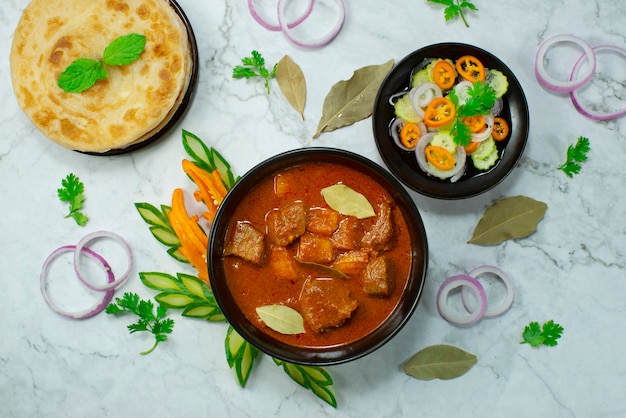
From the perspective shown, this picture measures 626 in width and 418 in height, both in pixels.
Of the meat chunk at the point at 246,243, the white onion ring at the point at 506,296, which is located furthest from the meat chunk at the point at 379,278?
the white onion ring at the point at 506,296

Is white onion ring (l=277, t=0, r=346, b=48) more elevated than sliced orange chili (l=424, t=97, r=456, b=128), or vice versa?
white onion ring (l=277, t=0, r=346, b=48)

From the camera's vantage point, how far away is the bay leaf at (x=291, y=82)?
164 inches

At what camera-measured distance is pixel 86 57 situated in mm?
3977

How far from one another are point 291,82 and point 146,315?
71.8 inches

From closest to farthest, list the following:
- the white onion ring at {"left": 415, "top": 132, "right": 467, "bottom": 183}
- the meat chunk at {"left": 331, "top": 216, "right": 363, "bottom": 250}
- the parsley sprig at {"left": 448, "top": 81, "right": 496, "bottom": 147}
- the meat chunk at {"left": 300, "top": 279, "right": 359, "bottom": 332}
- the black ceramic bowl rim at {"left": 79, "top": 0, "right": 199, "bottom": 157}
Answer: the meat chunk at {"left": 300, "top": 279, "right": 359, "bottom": 332} < the meat chunk at {"left": 331, "top": 216, "right": 363, "bottom": 250} < the parsley sprig at {"left": 448, "top": 81, "right": 496, "bottom": 147} < the white onion ring at {"left": 415, "top": 132, "right": 467, "bottom": 183} < the black ceramic bowl rim at {"left": 79, "top": 0, "right": 199, "bottom": 157}

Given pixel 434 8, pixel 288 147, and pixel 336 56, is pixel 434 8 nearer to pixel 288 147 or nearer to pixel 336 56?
pixel 336 56

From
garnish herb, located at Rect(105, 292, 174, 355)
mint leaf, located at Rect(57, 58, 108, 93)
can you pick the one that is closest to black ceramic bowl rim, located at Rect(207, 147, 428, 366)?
garnish herb, located at Rect(105, 292, 174, 355)

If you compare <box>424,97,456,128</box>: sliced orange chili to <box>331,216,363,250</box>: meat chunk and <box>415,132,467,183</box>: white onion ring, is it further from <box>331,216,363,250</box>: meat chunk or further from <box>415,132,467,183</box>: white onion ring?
<box>331,216,363,250</box>: meat chunk

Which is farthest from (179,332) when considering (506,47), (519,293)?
(506,47)

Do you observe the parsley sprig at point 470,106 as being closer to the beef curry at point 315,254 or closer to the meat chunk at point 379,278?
the beef curry at point 315,254

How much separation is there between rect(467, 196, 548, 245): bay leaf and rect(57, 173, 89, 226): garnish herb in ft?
8.63

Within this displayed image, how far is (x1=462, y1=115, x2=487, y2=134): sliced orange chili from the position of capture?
390 centimetres

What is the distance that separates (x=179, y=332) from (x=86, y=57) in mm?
1891

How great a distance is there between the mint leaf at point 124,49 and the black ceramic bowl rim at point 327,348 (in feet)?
3.69
